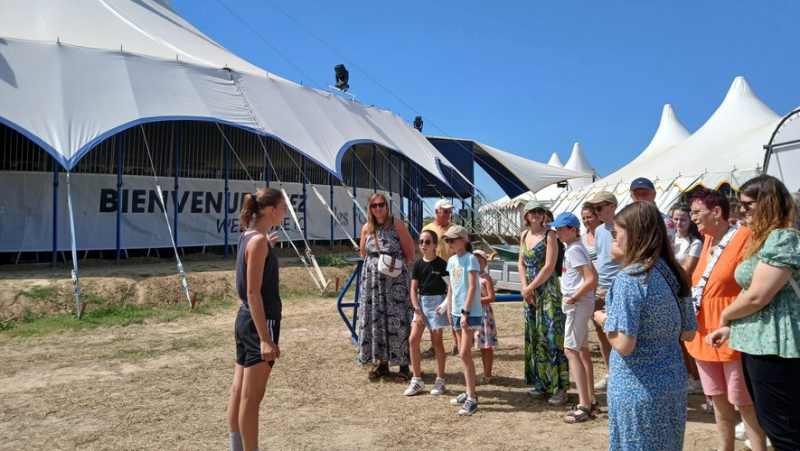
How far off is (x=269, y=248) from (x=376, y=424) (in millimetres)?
1696

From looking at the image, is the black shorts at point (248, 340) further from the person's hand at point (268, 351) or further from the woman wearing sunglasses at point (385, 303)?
the woman wearing sunglasses at point (385, 303)

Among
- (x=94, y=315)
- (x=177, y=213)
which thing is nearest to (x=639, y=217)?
(x=94, y=315)

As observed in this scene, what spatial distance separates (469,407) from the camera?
4492 millimetres

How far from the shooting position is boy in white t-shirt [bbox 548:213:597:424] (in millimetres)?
4199

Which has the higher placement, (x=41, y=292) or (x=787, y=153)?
(x=787, y=153)

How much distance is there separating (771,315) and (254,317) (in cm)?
252

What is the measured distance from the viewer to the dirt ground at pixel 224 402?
4.00 metres

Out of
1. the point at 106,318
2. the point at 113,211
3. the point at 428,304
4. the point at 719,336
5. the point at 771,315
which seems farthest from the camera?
the point at 113,211

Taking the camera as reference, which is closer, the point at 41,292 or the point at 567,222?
the point at 567,222

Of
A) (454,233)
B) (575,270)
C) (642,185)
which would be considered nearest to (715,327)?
(575,270)

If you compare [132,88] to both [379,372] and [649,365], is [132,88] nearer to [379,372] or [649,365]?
[379,372]

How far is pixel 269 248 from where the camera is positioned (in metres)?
3.38

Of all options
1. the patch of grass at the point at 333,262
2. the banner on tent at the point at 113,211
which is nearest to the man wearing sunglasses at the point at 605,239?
the banner on tent at the point at 113,211

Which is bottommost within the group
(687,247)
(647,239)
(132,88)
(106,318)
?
(106,318)
